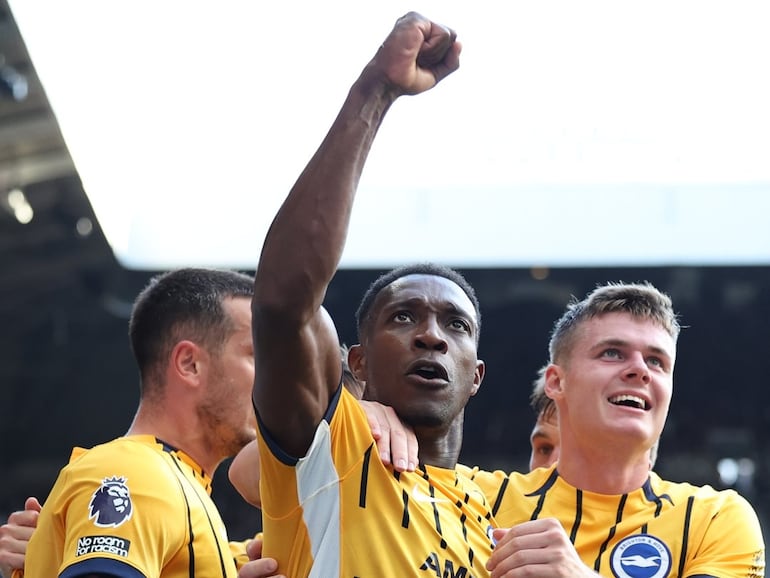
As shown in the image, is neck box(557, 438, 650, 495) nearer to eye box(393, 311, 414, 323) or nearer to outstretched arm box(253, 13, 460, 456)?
eye box(393, 311, 414, 323)

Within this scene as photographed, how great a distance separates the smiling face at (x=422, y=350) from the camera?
2.55 m

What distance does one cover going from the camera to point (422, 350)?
257cm

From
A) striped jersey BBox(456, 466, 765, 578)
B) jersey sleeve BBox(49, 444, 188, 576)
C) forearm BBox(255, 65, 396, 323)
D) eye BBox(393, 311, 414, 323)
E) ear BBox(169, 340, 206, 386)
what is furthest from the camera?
ear BBox(169, 340, 206, 386)

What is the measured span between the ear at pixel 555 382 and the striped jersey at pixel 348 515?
1106 millimetres

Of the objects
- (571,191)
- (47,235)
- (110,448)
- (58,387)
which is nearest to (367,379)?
(110,448)

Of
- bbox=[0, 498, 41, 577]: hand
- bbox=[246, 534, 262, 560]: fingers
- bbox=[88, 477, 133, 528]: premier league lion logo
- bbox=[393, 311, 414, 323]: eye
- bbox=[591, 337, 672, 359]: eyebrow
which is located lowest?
bbox=[0, 498, 41, 577]: hand

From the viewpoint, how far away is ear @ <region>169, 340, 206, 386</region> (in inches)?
125

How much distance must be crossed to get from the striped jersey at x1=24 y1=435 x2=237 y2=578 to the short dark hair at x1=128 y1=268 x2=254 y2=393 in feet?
1.40

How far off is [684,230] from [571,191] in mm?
1259

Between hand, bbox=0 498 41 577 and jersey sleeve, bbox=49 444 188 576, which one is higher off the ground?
jersey sleeve, bbox=49 444 188 576

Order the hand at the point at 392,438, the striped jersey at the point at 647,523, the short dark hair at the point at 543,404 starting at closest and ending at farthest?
1. the hand at the point at 392,438
2. the striped jersey at the point at 647,523
3. the short dark hair at the point at 543,404

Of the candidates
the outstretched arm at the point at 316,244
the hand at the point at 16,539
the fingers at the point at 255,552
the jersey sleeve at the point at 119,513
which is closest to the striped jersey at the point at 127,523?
the jersey sleeve at the point at 119,513

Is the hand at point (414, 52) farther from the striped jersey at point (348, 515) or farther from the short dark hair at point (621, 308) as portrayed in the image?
the short dark hair at point (621, 308)

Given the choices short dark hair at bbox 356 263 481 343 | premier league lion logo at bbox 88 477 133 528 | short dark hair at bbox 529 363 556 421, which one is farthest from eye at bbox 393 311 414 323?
short dark hair at bbox 529 363 556 421
